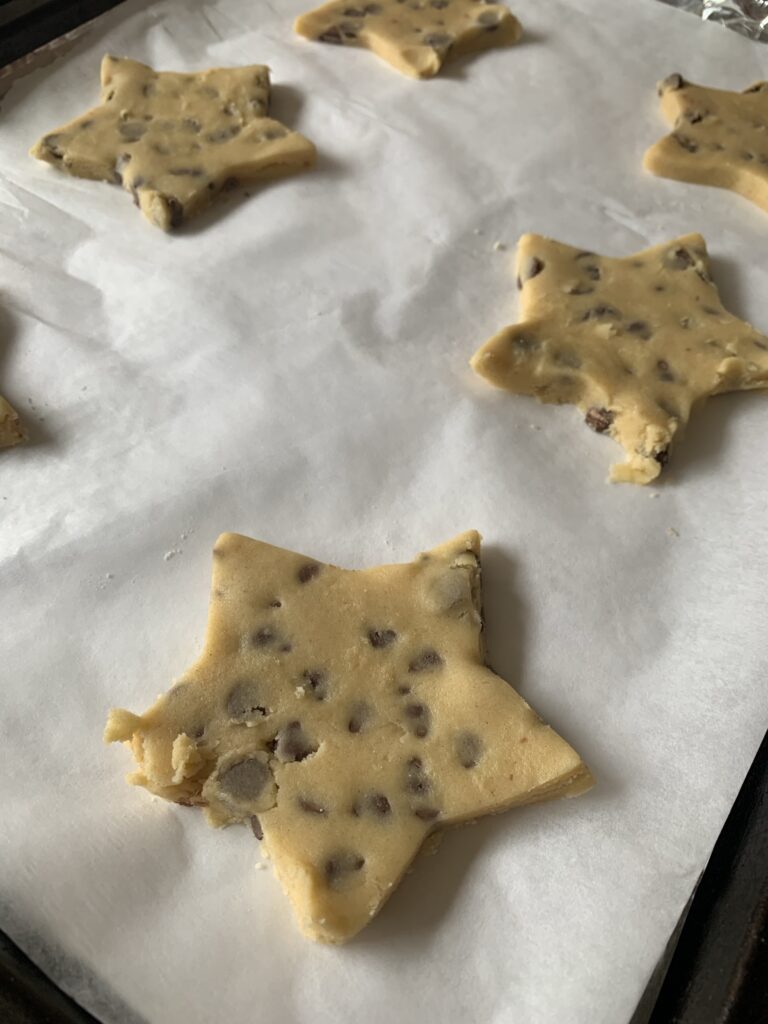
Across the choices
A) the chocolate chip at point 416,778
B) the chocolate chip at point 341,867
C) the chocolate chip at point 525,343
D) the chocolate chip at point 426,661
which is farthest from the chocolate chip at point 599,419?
the chocolate chip at point 341,867

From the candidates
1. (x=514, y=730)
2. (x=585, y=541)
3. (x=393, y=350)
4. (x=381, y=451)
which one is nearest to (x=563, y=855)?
(x=514, y=730)

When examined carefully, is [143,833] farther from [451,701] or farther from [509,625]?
[509,625]

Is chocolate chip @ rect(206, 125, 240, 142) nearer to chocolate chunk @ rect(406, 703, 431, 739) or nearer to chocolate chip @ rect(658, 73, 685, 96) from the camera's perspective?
chocolate chip @ rect(658, 73, 685, 96)

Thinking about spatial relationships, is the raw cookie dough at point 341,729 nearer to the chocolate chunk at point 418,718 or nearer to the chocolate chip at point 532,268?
the chocolate chunk at point 418,718

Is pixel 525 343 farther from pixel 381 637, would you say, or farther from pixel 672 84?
pixel 672 84

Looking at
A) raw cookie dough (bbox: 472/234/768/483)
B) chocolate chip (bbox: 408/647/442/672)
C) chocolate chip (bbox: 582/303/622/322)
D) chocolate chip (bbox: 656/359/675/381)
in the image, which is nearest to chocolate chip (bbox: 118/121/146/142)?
raw cookie dough (bbox: 472/234/768/483)

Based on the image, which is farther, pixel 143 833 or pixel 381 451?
pixel 381 451

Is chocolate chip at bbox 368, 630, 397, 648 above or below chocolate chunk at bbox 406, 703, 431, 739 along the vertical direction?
above
